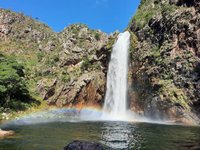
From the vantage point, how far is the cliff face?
67.7m

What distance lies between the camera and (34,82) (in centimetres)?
9675

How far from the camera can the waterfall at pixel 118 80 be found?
3120 inches

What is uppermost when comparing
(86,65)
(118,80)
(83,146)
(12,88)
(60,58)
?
(60,58)

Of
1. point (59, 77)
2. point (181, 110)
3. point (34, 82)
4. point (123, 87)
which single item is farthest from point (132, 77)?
point (34, 82)

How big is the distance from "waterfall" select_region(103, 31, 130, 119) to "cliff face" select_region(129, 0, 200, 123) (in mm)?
2326

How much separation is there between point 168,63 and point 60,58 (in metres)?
44.1

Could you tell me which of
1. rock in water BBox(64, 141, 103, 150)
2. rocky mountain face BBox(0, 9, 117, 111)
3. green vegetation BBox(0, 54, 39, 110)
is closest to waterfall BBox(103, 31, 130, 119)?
rocky mountain face BBox(0, 9, 117, 111)

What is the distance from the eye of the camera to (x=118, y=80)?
82.0 m

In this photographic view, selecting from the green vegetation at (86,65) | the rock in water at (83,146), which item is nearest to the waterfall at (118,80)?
the green vegetation at (86,65)

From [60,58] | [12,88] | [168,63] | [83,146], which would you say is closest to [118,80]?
[168,63]

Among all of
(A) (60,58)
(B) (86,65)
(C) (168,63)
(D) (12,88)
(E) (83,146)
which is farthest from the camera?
(A) (60,58)

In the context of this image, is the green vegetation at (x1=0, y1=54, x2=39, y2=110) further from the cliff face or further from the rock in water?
the rock in water

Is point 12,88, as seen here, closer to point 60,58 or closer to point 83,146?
point 60,58

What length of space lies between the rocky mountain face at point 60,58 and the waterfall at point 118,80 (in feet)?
8.21
